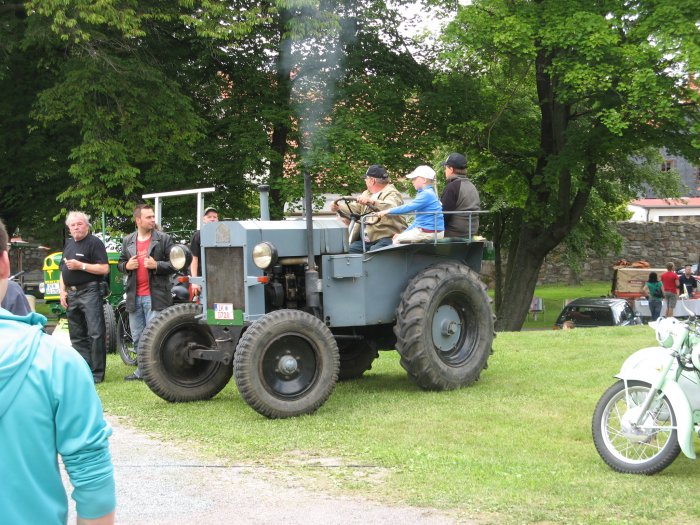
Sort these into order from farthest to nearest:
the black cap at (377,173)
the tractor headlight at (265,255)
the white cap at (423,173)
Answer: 1. the black cap at (377,173)
2. the white cap at (423,173)
3. the tractor headlight at (265,255)

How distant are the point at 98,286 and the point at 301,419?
399cm

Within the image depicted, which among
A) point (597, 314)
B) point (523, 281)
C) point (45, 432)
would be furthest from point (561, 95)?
point (45, 432)

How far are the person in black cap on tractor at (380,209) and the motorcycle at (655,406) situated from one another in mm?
3551

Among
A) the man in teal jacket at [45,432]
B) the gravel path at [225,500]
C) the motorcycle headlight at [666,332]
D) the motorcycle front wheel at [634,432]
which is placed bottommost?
the gravel path at [225,500]

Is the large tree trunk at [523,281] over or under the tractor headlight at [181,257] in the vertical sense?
under

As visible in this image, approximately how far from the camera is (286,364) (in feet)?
28.1

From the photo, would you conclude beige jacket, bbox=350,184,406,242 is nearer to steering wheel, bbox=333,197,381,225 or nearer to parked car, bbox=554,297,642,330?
steering wheel, bbox=333,197,381,225

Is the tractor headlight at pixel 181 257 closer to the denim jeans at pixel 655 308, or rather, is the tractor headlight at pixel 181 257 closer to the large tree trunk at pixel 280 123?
the large tree trunk at pixel 280 123

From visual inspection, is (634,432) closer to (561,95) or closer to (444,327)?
(444,327)

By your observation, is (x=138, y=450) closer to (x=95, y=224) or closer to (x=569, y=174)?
(x=95, y=224)

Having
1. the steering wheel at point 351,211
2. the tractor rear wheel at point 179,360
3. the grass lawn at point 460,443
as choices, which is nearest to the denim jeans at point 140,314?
the grass lawn at point 460,443

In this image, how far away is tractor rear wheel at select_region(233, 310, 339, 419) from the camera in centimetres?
837

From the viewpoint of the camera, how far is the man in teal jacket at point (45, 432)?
2.39 m

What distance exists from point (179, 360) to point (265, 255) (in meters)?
1.56
